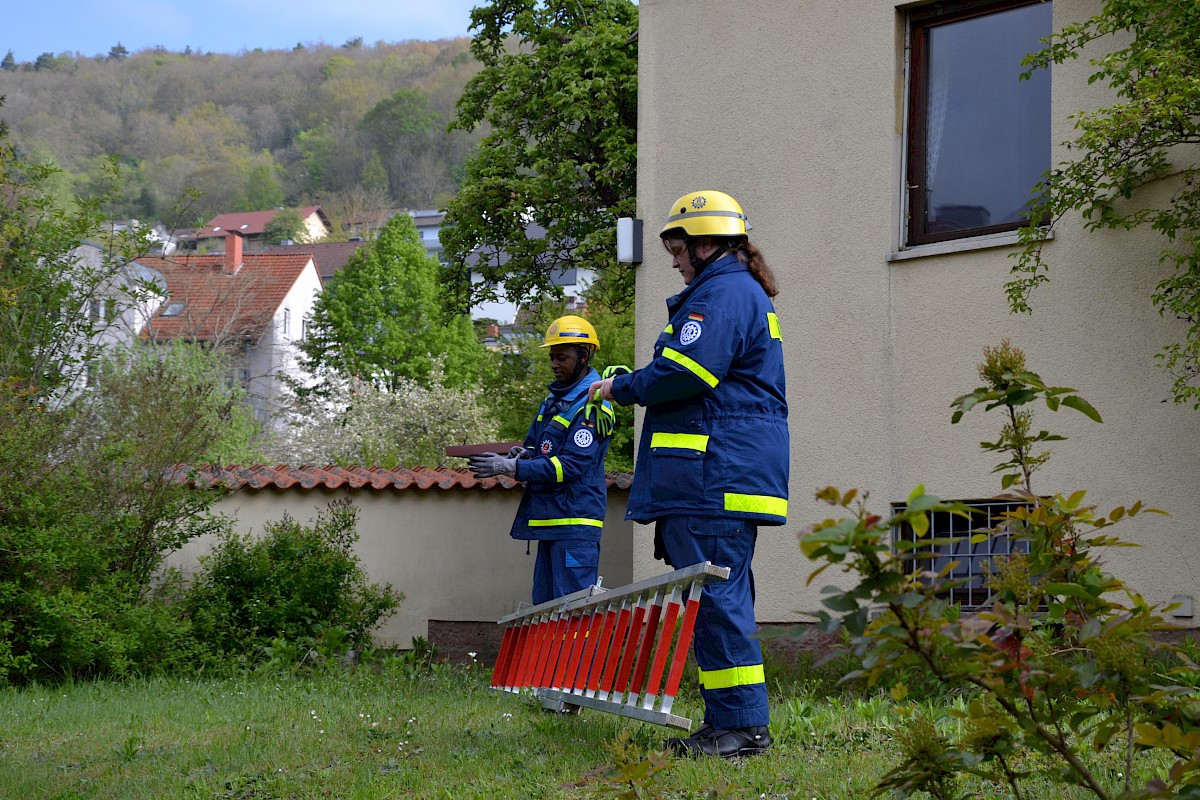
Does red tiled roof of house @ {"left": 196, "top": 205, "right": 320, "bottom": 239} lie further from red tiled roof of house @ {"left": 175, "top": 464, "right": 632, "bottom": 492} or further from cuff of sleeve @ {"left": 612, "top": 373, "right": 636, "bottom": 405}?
cuff of sleeve @ {"left": 612, "top": 373, "right": 636, "bottom": 405}

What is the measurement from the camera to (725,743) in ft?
15.7

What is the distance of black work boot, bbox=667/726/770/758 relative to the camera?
4758 mm

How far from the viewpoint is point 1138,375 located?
721 centimetres

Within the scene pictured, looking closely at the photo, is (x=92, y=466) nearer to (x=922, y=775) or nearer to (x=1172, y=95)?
(x=1172, y=95)

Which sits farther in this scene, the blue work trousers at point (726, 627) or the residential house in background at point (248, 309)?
the residential house in background at point (248, 309)

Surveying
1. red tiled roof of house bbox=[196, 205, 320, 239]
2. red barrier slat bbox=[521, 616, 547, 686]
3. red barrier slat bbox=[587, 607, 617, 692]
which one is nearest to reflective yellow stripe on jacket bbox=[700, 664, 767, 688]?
red barrier slat bbox=[587, 607, 617, 692]

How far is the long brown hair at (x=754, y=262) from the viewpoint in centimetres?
531

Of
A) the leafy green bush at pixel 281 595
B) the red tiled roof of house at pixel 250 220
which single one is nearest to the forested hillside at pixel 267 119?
the red tiled roof of house at pixel 250 220

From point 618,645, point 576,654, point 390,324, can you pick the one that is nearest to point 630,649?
point 618,645

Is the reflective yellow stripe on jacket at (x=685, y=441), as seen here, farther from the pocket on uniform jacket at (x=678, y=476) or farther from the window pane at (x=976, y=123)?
the window pane at (x=976, y=123)

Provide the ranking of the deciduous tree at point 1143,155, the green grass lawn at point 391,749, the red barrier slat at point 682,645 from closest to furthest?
the green grass lawn at point 391,749
the red barrier slat at point 682,645
the deciduous tree at point 1143,155

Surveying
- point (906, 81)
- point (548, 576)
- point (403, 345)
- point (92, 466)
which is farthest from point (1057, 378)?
point (403, 345)

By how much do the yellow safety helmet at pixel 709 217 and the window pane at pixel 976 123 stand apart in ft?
10.8

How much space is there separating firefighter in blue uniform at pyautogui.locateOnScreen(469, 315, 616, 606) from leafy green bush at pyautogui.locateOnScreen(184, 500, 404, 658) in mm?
2446
